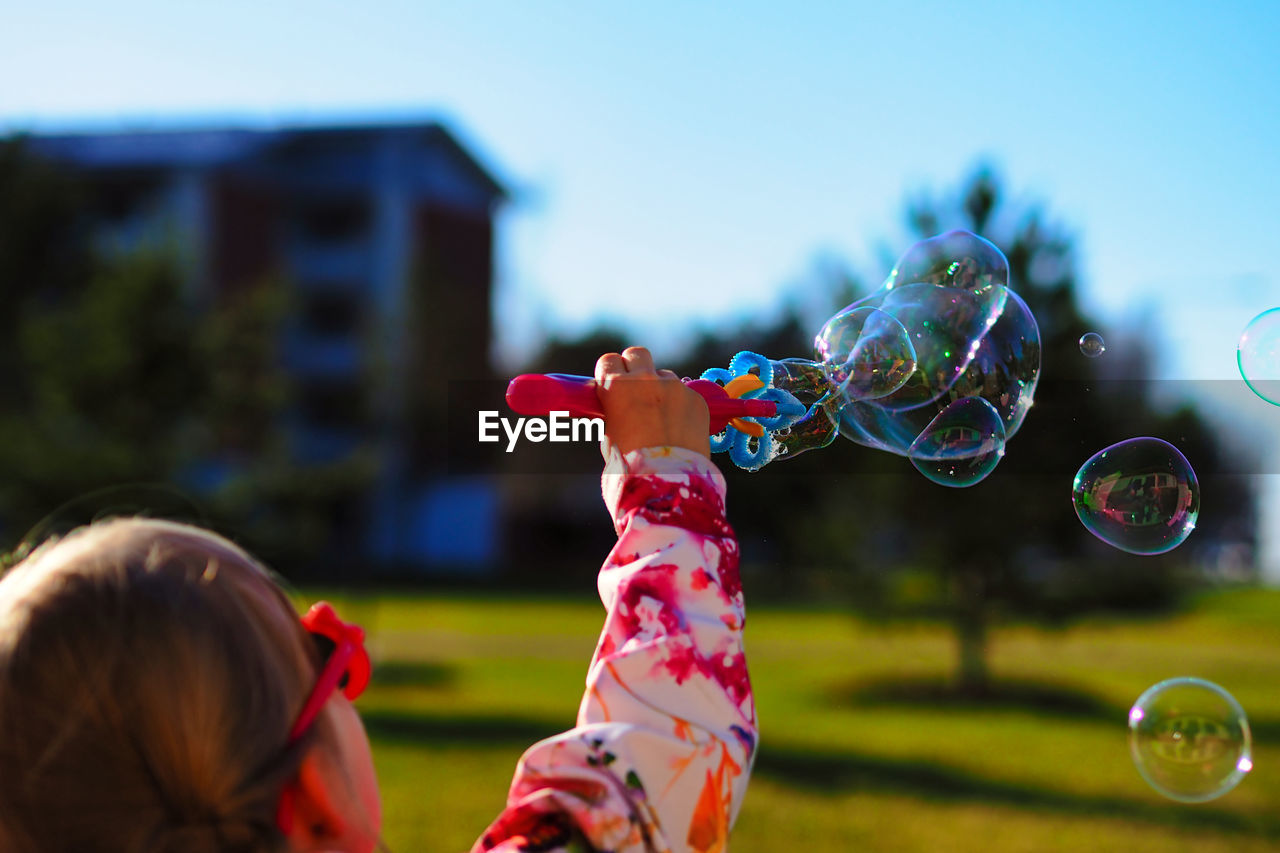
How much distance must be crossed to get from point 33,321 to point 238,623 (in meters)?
11.6

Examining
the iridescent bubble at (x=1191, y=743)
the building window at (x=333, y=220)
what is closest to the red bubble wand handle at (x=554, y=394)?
the iridescent bubble at (x=1191, y=743)

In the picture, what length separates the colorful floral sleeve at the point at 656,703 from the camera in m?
1.23

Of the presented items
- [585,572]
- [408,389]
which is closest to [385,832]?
[408,389]

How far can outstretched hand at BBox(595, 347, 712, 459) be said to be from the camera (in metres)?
1.52

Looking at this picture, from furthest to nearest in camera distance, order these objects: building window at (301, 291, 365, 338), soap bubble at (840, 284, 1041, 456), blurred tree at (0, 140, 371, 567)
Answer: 1. building window at (301, 291, 365, 338)
2. blurred tree at (0, 140, 371, 567)
3. soap bubble at (840, 284, 1041, 456)

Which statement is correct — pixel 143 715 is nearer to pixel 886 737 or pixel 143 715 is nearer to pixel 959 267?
pixel 959 267

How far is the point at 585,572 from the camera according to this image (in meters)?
28.5

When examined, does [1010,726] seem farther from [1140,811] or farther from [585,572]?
[585,572]

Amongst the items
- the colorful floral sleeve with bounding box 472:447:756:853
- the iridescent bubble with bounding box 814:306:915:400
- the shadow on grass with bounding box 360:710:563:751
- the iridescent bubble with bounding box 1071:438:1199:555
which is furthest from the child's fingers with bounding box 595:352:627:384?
the shadow on grass with bounding box 360:710:563:751

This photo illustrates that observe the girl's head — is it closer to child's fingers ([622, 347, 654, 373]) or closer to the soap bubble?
child's fingers ([622, 347, 654, 373])

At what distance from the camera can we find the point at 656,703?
4.33 ft

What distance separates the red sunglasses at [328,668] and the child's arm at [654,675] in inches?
7.8

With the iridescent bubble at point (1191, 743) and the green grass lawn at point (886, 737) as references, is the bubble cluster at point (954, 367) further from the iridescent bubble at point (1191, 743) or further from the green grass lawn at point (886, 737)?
the green grass lawn at point (886, 737)

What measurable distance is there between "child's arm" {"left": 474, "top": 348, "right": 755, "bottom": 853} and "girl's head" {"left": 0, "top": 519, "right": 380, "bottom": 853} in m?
0.27
